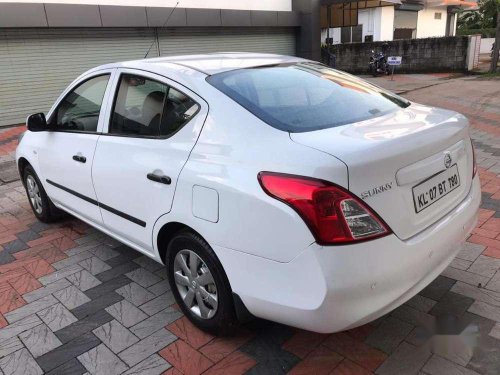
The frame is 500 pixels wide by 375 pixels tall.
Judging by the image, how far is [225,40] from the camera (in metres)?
15.4

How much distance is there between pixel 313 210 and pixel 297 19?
16.9m

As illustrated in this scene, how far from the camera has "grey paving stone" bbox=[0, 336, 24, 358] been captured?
2629mm

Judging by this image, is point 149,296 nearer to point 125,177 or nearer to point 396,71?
point 125,177

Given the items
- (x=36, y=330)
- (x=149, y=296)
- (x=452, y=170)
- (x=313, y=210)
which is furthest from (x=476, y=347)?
(x=36, y=330)

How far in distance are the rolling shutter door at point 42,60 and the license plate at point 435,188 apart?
10.8 meters

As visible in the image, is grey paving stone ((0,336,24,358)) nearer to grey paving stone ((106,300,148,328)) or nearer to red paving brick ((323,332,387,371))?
grey paving stone ((106,300,148,328))

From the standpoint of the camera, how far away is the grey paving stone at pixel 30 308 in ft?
9.80

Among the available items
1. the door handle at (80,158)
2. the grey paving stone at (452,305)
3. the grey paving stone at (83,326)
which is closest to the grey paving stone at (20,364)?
the grey paving stone at (83,326)

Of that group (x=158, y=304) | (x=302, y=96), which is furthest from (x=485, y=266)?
(x=158, y=304)

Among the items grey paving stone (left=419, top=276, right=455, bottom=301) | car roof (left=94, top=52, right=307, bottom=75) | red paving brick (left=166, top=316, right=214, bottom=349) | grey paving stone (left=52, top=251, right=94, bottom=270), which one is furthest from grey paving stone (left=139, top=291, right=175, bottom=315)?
grey paving stone (left=419, top=276, right=455, bottom=301)

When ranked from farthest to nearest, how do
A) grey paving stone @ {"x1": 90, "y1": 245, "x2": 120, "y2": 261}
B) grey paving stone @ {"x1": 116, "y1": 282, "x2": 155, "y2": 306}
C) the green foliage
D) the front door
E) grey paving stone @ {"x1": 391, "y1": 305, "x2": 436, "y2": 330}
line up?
1. the green foliage
2. grey paving stone @ {"x1": 90, "y1": 245, "x2": 120, "y2": 261}
3. the front door
4. grey paving stone @ {"x1": 116, "y1": 282, "x2": 155, "y2": 306}
5. grey paving stone @ {"x1": 391, "y1": 305, "x2": 436, "y2": 330}

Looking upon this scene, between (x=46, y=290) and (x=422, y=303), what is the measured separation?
266 centimetres

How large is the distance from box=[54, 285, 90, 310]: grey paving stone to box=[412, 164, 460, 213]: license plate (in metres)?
2.32

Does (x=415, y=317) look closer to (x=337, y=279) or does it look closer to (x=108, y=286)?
(x=337, y=279)
